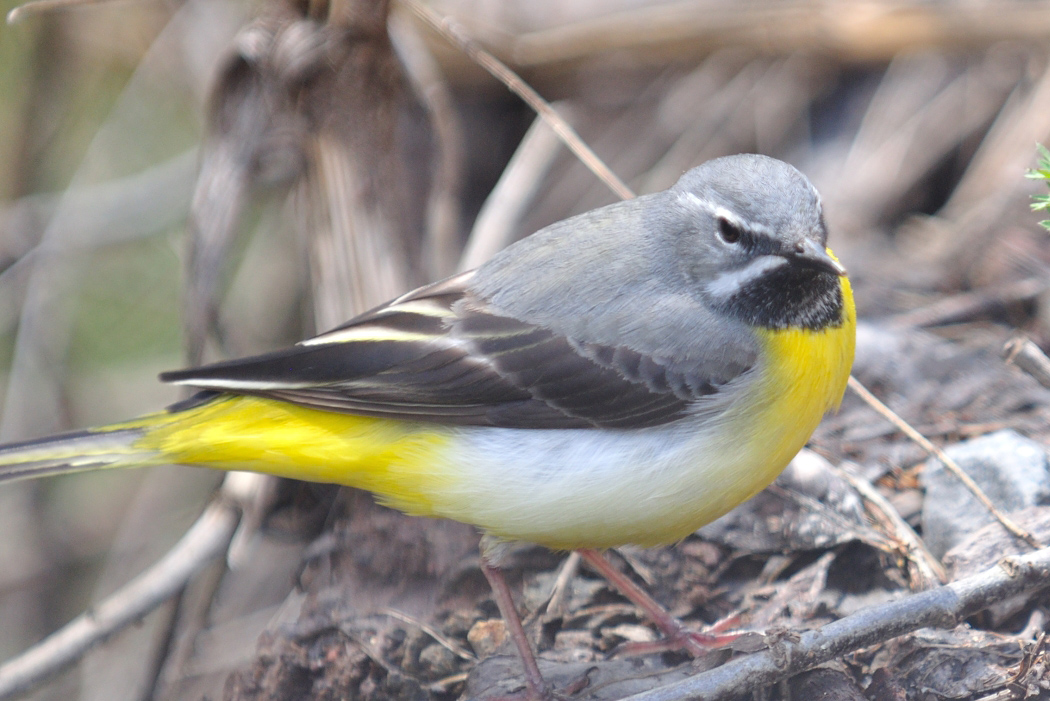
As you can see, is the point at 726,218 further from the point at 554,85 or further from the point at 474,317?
the point at 554,85

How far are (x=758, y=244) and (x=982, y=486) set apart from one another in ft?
Answer: 4.79

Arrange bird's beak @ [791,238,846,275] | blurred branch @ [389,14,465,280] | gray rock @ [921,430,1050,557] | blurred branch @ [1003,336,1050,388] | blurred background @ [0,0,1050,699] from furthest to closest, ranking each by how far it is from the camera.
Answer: blurred branch @ [389,14,465,280] → blurred background @ [0,0,1050,699] → blurred branch @ [1003,336,1050,388] → gray rock @ [921,430,1050,557] → bird's beak @ [791,238,846,275]

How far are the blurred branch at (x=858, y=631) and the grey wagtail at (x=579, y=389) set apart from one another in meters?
0.53

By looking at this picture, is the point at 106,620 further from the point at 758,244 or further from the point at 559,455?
the point at 758,244

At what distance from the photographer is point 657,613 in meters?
3.79

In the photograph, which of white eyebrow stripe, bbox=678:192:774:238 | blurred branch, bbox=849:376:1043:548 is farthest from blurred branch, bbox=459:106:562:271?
blurred branch, bbox=849:376:1043:548

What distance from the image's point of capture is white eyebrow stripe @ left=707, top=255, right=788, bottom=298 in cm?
333

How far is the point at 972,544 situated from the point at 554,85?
449 centimetres

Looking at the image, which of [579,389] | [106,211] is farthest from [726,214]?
[106,211]

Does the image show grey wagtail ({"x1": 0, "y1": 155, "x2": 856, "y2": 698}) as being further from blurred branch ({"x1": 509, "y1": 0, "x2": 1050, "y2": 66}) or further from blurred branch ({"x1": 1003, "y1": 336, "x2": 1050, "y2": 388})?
blurred branch ({"x1": 509, "y1": 0, "x2": 1050, "y2": 66})

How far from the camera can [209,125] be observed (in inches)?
190

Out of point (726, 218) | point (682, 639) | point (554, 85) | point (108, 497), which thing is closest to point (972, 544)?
point (682, 639)

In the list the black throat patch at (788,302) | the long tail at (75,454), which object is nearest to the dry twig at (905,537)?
the black throat patch at (788,302)

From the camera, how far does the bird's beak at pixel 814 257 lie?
124 inches
